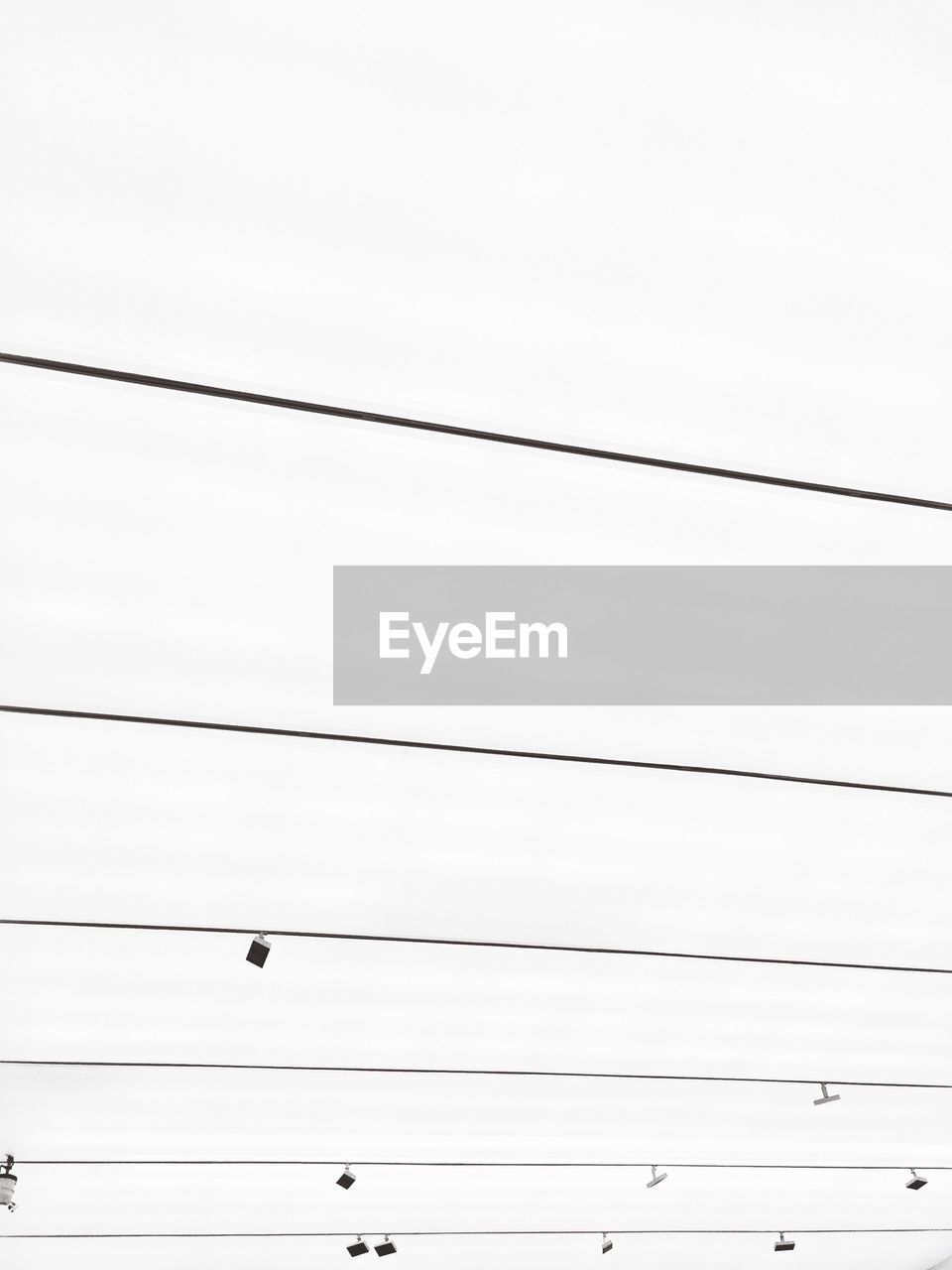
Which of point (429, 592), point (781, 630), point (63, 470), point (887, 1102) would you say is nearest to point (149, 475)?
point (63, 470)

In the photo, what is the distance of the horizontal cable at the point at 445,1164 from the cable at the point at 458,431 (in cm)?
435

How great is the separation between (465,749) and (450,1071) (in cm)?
221

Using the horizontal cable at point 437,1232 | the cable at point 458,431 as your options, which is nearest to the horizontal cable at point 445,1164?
the horizontal cable at point 437,1232

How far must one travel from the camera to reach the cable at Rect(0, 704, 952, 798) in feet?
7.89

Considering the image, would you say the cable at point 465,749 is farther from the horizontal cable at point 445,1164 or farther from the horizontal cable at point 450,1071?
the horizontal cable at point 445,1164

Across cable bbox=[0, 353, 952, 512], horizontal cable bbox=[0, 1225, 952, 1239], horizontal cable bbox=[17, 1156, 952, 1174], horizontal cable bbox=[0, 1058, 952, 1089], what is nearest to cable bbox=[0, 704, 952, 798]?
cable bbox=[0, 353, 952, 512]

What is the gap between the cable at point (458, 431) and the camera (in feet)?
5.90

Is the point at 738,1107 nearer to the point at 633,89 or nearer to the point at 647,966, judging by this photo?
the point at 647,966

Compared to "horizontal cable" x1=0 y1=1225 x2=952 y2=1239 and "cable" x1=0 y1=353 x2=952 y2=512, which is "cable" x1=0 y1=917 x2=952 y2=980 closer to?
"cable" x1=0 y1=353 x2=952 y2=512

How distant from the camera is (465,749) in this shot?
8.43ft

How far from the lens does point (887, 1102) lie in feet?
15.9

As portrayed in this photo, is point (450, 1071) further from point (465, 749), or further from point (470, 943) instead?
point (465, 749)

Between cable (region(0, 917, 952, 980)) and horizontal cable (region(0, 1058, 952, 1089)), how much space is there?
1.11 m

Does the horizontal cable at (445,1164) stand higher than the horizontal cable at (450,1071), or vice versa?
the horizontal cable at (450,1071)
